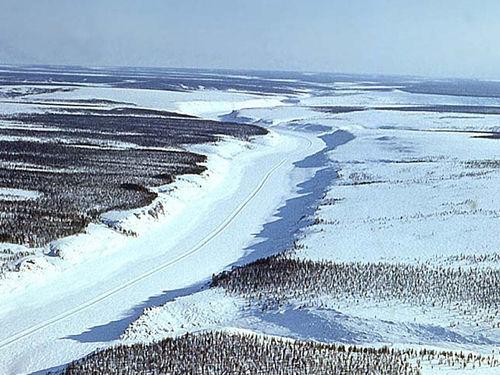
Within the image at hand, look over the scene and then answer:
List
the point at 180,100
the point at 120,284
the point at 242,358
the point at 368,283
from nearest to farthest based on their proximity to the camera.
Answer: the point at 242,358 → the point at 368,283 → the point at 120,284 → the point at 180,100

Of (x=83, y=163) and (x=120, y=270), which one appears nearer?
(x=120, y=270)

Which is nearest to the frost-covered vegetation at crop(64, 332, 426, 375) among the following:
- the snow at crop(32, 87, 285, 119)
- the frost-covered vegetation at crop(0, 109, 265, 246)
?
the frost-covered vegetation at crop(0, 109, 265, 246)

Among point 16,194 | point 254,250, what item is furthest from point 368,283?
point 16,194

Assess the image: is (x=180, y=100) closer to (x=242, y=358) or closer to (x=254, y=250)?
(x=254, y=250)

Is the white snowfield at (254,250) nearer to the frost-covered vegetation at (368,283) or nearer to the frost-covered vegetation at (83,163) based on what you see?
the frost-covered vegetation at (368,283)

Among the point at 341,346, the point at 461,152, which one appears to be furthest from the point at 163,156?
the point at 341,346

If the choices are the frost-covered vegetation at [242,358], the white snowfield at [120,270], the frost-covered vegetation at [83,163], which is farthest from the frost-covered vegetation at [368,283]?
the frost-covered vegetation at [83,163]

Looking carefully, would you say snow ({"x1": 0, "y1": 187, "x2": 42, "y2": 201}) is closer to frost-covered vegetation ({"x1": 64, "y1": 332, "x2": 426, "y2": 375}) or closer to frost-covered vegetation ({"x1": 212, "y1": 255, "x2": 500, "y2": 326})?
frost-covered vegetation ({"x1": 212, "y1": 255, "x2": 500, "y2": 326})
